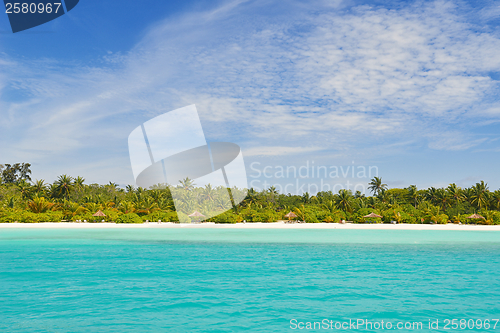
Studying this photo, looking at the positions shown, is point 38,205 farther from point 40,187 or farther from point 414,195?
point 414,195

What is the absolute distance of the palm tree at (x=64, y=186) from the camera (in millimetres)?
61719

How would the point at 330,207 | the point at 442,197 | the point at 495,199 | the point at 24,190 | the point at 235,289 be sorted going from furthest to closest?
the point at 442,197, the point at 24,190, the point at 495,199, the point at 330,207, the point at 235,289

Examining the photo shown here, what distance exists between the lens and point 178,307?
1009 cm

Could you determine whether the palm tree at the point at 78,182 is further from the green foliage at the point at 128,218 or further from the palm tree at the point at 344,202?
the palm tree at the point at 344,202

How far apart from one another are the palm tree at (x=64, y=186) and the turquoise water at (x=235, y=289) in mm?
43847

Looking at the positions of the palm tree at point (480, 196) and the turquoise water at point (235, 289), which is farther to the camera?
the palm tree at point (480, 196)

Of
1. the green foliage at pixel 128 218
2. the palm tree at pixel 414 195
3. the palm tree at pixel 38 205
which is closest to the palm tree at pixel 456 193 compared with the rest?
the palm tree at pixel 414 195

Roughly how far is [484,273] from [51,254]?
2128cm

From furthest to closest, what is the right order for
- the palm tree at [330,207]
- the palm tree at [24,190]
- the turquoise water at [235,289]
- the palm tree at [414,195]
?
1. the palm tree at [414,195]
2. the palm tree at [24,190]
3. the palm tree at [330,207]
4. the turquoise water at [235,289]

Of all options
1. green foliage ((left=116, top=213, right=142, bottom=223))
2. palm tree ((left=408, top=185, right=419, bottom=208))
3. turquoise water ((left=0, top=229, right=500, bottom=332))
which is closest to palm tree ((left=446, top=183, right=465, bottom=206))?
palm tree ((left=408, top=185, right=419, bottom=208))

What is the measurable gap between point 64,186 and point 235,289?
58.1 meters

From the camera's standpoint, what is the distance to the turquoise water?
905 centimetres

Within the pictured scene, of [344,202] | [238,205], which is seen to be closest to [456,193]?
[344,202]

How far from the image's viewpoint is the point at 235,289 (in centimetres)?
1215
